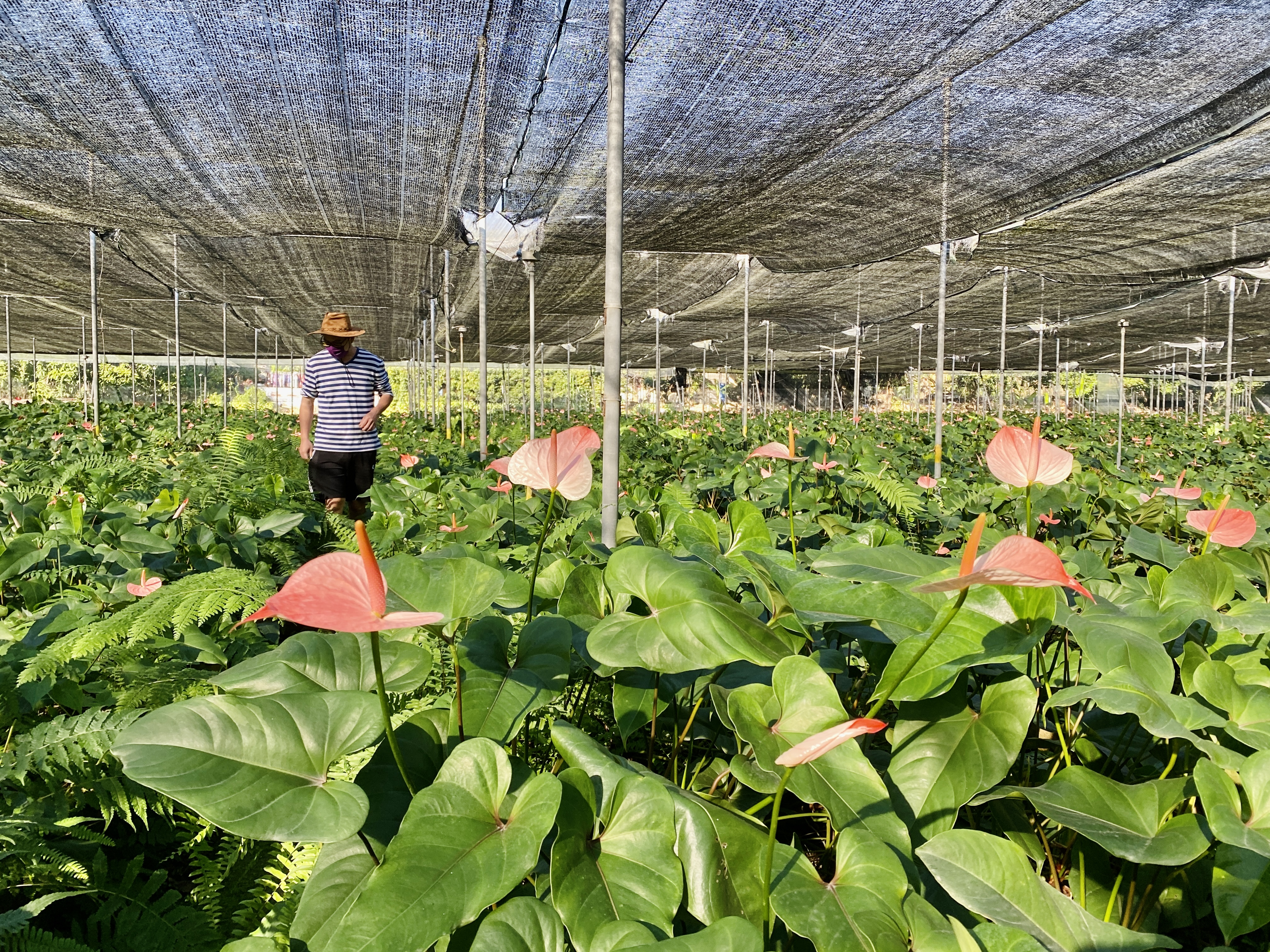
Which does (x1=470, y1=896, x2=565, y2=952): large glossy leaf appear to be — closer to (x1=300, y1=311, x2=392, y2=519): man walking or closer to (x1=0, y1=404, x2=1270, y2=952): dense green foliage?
(x1=0, y1=404, x2=1270, y2=952): dense green foliage

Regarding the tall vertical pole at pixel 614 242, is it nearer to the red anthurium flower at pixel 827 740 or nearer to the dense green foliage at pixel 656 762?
the dense green foliage at pixel 656 762

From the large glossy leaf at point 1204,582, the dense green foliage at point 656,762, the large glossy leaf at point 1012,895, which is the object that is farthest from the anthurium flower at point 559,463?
the large glossy leaf at point 1204,582

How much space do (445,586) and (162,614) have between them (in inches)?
32.8

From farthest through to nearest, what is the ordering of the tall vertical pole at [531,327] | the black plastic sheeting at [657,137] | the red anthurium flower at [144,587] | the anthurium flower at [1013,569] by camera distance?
the tall vertical pole at [531,327] < the black plastic sheeting at [657,137] < the red anthurium flower at [144,587] < the anthurium flower at [1013,569]

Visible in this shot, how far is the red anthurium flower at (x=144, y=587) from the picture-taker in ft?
5.66

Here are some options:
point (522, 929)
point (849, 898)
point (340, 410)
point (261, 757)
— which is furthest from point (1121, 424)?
point (261, 757)

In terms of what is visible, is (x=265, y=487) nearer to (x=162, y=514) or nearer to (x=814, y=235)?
(x=162, y=514)

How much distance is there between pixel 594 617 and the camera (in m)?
1.20

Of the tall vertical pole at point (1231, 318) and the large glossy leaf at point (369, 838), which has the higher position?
the tall vertical pole at point (1231, 318)

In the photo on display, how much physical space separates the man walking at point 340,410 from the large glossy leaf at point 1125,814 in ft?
13.2

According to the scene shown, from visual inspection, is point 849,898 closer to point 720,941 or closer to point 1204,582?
point 720,941

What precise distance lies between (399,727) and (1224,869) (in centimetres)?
93

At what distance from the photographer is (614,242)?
8.48 ft

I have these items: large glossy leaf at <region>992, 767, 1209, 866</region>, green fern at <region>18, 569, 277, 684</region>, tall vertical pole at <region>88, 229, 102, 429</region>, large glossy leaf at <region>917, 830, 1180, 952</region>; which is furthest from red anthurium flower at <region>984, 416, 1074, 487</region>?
tall vertical pole at <region>88, 229, 102, 429</region>
